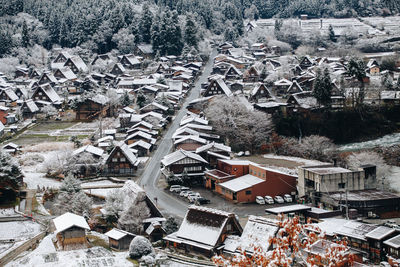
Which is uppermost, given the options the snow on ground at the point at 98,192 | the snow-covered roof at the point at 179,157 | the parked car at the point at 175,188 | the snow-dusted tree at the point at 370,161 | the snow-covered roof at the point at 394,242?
the snow-covered roof at the point at 394,242

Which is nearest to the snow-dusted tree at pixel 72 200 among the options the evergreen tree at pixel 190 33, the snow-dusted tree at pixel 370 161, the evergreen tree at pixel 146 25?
the snow-dusted tree at pixel 370 161

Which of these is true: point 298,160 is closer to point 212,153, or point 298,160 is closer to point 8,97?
point 212,153

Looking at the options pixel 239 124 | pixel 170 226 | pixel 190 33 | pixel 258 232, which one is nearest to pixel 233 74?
pixel 190 33

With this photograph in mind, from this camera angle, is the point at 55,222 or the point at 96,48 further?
the point at 96,48

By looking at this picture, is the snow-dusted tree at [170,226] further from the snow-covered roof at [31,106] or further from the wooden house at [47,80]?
the wooden house at [47,80]

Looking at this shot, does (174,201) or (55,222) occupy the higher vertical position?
(55,222)

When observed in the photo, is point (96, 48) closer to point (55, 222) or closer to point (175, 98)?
point (175, 98)

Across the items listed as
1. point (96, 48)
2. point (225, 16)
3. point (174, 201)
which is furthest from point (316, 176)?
point (225, 16)
